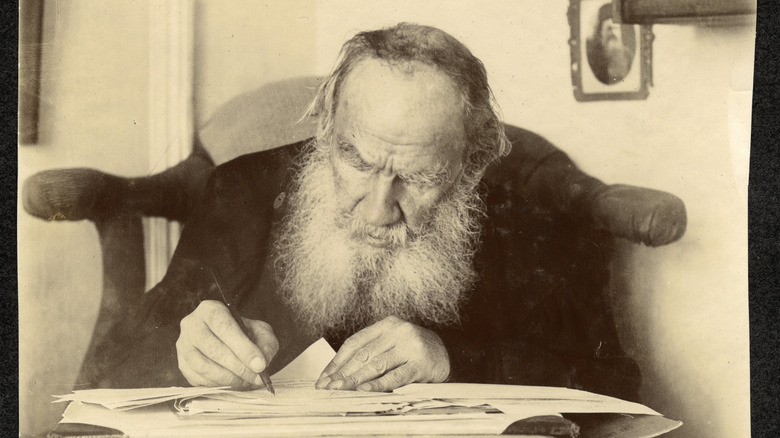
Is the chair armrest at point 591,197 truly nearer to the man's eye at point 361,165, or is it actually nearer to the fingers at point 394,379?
the man's eye at point 361,165

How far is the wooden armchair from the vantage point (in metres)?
1.45

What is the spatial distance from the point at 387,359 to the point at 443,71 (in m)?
0.57

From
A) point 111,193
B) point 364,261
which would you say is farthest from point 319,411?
point 111,193

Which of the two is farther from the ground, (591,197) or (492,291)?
(591,197)

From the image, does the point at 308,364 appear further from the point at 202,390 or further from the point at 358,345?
the point at 202,390

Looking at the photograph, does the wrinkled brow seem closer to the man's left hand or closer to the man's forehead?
the man's forehead

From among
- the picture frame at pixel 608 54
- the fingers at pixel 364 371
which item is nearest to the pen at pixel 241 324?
the fingers at pixel 364 371

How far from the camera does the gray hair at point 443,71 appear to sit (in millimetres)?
1419

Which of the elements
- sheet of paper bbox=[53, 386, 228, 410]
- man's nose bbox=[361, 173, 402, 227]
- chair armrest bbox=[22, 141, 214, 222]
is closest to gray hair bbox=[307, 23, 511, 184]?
man's nose bbox=[361, 173, 402, 227]

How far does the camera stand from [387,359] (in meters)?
1.41

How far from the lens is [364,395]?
1384 mm

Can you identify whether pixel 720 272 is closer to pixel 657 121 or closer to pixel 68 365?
pixel 657 121

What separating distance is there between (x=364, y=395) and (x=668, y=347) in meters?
0.62

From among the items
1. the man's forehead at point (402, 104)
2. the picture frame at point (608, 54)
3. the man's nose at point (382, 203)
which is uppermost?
the picture frame at point (608, 54)
